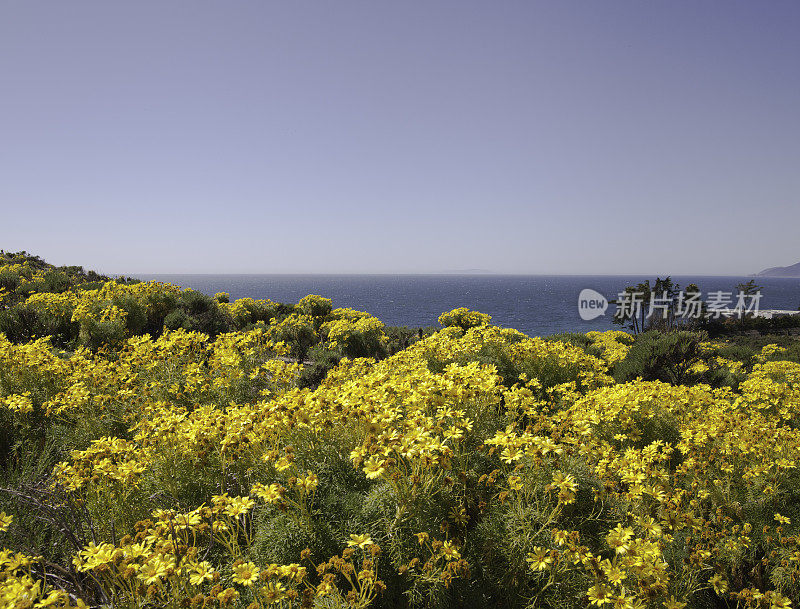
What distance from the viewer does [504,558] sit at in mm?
2871

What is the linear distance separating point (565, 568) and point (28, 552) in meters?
3.85

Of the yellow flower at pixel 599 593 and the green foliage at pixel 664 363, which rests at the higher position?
the yellow flower at pixel 599 593

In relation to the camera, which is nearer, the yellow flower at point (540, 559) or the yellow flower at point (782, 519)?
the yellow flower at point (540, 559)

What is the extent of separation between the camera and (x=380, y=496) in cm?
301

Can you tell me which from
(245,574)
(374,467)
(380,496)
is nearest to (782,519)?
(380,496)

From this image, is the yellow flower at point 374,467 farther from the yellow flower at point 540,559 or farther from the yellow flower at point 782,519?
the yellow flower at point 782,519

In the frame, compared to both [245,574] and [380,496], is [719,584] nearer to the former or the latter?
[380,496]

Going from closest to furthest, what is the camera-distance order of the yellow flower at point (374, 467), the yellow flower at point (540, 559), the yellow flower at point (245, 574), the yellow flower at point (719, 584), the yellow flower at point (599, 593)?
the yellow flower at point (245, 574) → the yellow flower at point (599, 593) → the yellow flower at point (540, 559) → the yellow flower at point (374, 467) → the yellow flower at point (719, 584)

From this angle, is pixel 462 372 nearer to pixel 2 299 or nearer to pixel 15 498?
pixel 15 498

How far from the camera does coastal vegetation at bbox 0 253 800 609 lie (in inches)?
92.5

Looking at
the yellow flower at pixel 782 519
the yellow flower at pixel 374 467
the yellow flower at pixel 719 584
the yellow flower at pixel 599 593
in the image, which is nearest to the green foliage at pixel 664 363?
the yellow flower at pixel 782 519

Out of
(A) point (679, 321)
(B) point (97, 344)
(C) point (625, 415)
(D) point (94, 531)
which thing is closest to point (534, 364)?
(C) point (625, 415)

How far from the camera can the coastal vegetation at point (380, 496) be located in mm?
2350

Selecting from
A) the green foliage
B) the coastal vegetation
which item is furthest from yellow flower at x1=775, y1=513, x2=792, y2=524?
the green foliage
